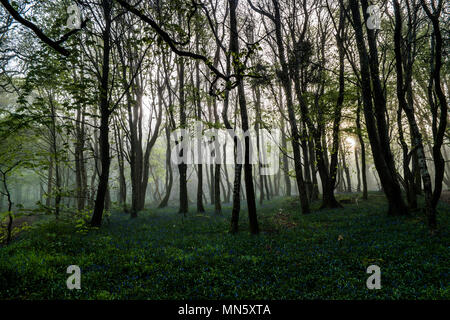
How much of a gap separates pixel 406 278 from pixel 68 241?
1149 centimetres

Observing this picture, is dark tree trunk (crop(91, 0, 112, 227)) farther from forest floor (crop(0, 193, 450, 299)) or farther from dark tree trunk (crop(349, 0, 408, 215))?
dark tree trunk (crop(349, 0, 408, 215))

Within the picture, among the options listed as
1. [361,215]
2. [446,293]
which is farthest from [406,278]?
[361,215]

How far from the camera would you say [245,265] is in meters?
6.40

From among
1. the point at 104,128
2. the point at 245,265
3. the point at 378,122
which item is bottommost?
the point at 245,265

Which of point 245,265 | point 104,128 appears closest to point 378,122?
point 245,265

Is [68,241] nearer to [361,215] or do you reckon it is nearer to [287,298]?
[287,298]

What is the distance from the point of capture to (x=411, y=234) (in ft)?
26.2

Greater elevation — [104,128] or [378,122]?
[104,128]

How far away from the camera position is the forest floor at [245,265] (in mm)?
4832

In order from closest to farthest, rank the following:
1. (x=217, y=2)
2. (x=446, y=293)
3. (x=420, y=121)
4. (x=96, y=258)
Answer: (x=446, y=293)
(x=96, y=258)
(x=217, y=2)
(x=420, y=121)

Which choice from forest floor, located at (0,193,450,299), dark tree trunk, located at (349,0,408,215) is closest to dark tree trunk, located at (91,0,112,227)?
forest floor, located at (0,193,450,299)

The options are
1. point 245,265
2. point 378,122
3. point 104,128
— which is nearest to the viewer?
point 245,265

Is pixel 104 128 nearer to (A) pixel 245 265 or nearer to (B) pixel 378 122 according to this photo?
(A) pixel 245 265
